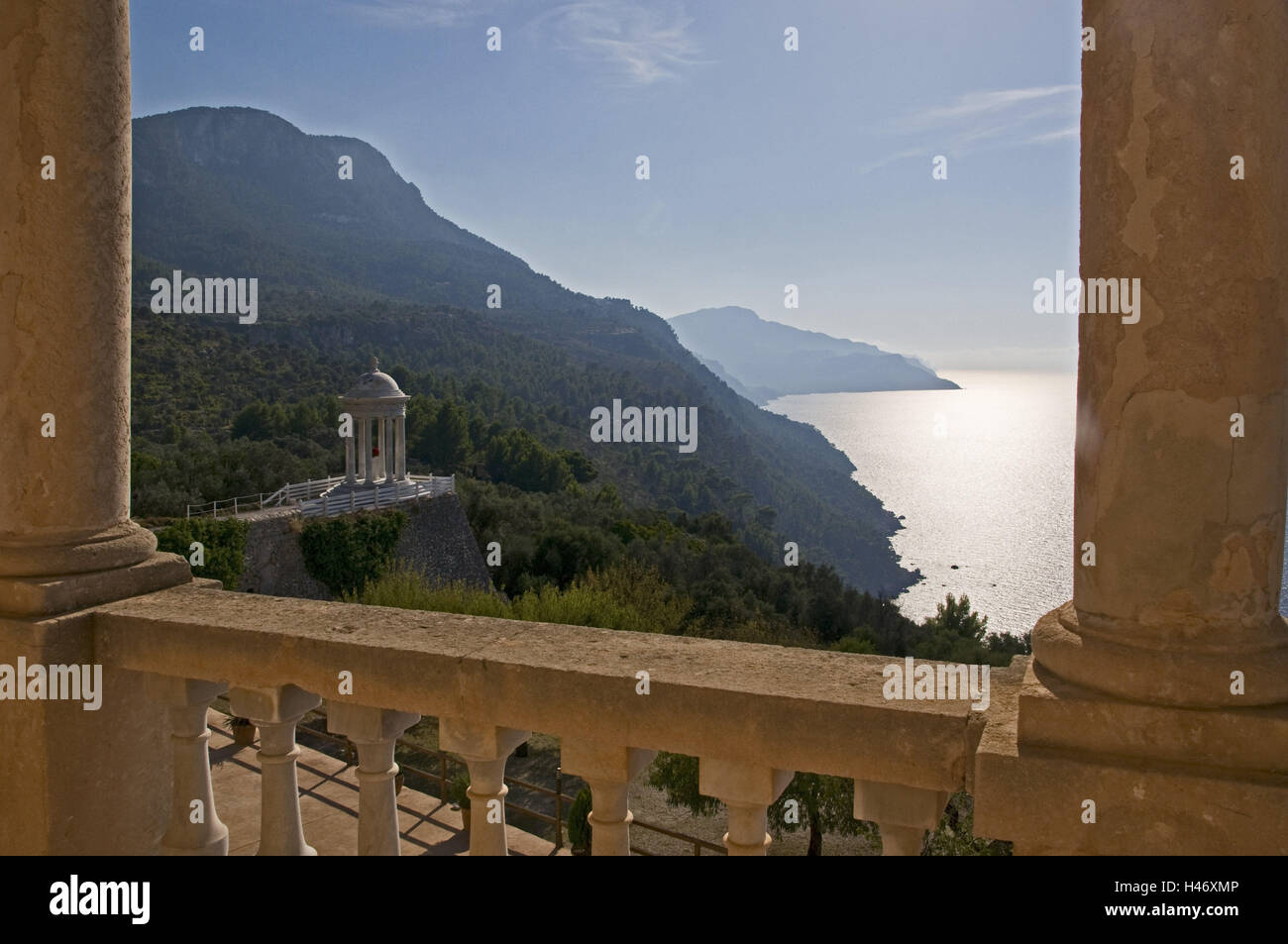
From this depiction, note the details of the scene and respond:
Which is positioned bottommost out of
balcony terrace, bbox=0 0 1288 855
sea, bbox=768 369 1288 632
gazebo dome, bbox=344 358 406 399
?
sea, bbox=768 369 1288 632

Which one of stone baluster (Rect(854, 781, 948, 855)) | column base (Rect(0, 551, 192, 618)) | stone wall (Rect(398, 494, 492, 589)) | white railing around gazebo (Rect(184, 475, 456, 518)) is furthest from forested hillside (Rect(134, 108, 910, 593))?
stone baluster (Rect(854, 781, 948, 855))

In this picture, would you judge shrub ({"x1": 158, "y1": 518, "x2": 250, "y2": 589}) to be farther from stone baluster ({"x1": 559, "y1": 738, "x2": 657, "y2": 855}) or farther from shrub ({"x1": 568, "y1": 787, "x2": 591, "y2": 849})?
stone baluster ({"x1": 559, "y1": 738, "x2": 657, "y2": 855})

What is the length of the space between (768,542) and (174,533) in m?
55.7

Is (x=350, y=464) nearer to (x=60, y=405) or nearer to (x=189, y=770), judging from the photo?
(x=60, y=405)

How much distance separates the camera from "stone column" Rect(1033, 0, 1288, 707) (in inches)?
105

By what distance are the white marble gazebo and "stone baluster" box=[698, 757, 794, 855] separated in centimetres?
3515

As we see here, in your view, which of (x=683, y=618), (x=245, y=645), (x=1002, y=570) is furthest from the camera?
(x=1002, y=570)

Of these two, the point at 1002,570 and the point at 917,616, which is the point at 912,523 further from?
the point at 917,616

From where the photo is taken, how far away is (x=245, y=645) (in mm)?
3680

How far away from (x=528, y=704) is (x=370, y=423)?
37377 millimetres

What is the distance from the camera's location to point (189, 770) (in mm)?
3898
